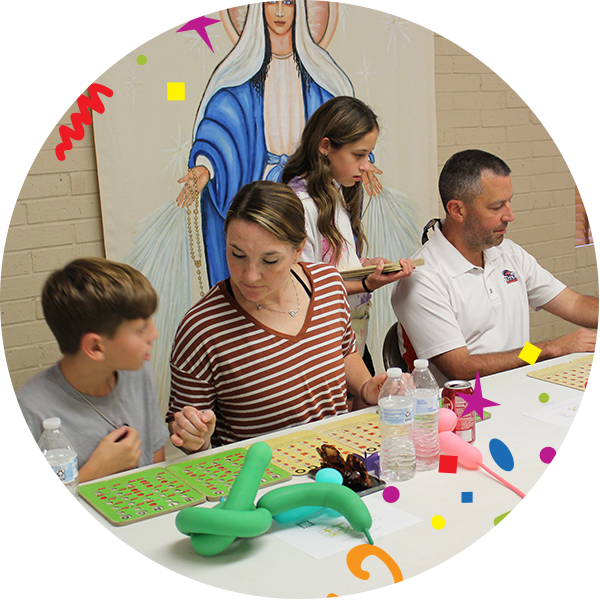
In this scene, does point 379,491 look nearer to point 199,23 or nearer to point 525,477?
point 525,477

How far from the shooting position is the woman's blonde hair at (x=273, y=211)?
5.50 ft

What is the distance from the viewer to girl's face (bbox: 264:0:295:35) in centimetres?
323

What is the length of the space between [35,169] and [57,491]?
1.90 metres


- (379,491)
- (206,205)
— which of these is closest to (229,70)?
(206,205)

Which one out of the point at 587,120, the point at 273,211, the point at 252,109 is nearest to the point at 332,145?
the point at 252,109

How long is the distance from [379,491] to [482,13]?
3469 millimetres

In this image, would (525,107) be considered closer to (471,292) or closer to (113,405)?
(471,292)

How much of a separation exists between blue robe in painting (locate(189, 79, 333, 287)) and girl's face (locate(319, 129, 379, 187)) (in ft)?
2.51

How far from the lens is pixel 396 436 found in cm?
143

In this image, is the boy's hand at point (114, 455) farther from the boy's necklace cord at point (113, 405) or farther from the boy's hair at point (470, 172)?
the boy's hair at point (470, 172)

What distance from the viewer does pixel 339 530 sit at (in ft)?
3.89

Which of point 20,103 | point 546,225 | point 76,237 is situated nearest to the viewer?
point 20,103

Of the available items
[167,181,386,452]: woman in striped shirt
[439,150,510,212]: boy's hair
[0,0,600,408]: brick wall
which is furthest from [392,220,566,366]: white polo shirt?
[0,0,600,408]: brick wall

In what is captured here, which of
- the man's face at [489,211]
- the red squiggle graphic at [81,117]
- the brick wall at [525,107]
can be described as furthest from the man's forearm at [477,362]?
the brick wall at [525,107]
